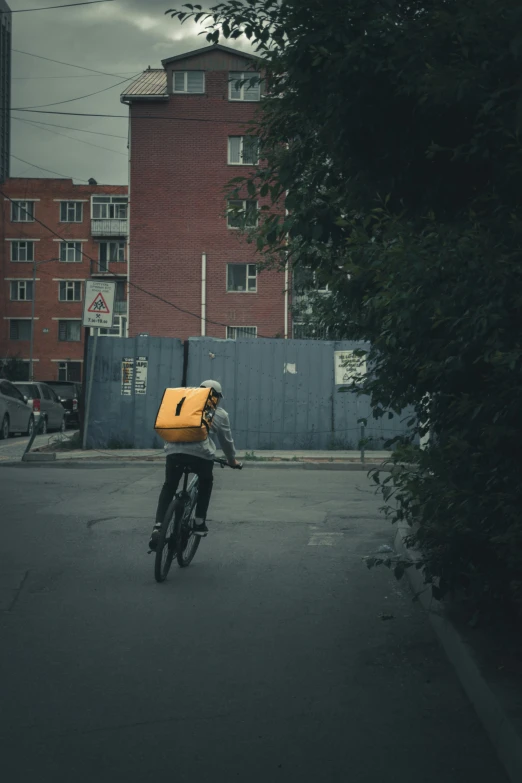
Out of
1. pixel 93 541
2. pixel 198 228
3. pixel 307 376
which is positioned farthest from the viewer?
pixel 198 228

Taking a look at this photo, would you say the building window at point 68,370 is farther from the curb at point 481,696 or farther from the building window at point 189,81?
the curb at point 481,696

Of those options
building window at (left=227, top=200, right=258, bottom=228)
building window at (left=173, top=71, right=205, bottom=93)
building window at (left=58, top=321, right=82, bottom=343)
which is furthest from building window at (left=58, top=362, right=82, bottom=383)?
building window at (left=227, top=200, right=258, bottom=228)

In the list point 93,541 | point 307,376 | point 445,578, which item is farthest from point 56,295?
point 445,578

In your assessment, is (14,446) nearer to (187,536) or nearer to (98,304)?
(98,304)

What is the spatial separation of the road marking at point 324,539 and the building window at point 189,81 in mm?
37675

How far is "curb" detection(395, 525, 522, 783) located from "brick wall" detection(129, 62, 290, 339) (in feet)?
124

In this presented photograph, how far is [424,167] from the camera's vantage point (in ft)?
19.4

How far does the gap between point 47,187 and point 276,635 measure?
2740 inches

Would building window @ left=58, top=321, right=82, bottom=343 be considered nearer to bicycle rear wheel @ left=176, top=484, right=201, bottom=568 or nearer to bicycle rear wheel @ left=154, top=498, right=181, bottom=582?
bicycle rear wheel @ left=176, top=484, right=201, bottom=568

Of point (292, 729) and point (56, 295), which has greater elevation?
point (56, 295)

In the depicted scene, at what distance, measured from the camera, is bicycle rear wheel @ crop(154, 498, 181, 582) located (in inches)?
309

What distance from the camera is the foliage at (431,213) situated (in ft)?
15.9

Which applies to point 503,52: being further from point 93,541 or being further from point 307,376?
point 307,376

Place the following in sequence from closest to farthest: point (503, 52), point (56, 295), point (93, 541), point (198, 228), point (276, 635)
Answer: point (503, 52) → point (276, 635) → point (93, 541) → point (198, 228) → point (56, 295)
